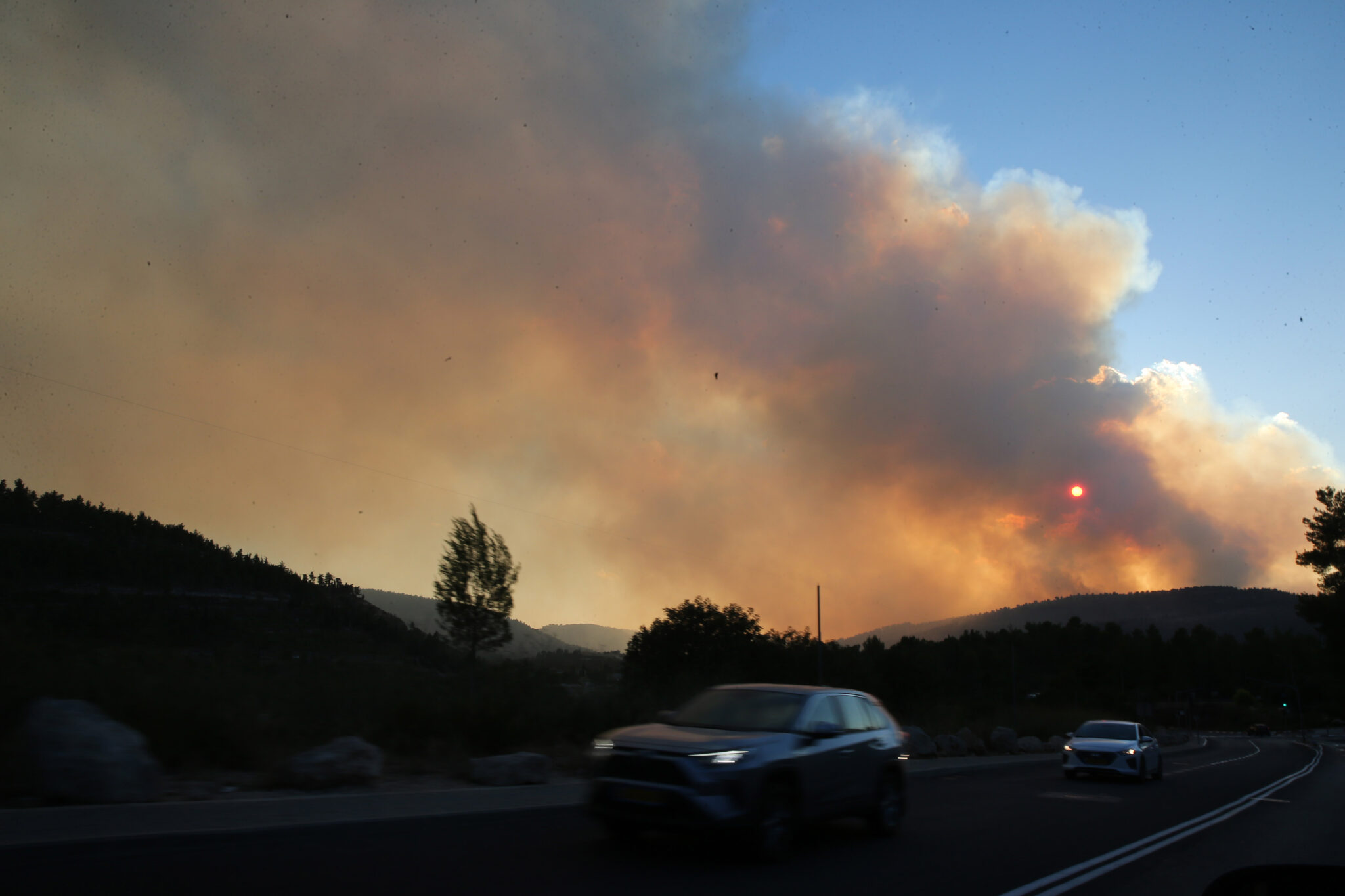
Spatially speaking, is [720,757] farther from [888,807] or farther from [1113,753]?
[1113,753]

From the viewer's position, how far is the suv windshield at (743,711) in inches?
356

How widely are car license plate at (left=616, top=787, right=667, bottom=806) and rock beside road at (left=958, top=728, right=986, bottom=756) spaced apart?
27328 millimetres

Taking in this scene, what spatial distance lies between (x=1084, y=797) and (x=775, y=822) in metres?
11.5

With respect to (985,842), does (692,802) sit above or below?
above

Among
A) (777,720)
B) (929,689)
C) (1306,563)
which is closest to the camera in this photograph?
(777,720)

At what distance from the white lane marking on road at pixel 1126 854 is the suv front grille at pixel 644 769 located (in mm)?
2959


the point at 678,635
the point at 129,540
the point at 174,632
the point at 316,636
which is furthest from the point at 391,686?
the point at 129,540

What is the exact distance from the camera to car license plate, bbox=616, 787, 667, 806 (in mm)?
7848

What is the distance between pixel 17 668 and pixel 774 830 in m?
10.7

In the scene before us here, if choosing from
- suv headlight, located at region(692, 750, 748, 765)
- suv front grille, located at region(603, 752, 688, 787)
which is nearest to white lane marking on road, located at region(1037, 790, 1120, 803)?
suv headlight, located at region(692, 750, 748, 765)

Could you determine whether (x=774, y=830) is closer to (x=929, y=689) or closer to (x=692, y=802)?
(x=692, y=802)

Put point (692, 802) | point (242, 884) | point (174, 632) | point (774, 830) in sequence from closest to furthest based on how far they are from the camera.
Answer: point (242, 884) → point (692, 802) → point (774, 830) → point (174, 632)

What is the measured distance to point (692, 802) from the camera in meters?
7.72

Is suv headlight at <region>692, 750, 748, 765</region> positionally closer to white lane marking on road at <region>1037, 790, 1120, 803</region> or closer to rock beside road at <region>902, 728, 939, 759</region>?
white lane marking on road at <region>1037, 790, 1120, 803</region>
